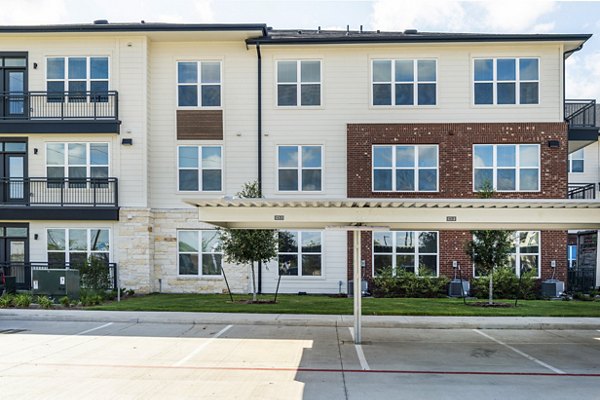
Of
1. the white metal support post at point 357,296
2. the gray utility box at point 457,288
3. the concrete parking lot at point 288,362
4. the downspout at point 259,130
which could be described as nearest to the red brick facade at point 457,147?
the gray utility box at point 457,288

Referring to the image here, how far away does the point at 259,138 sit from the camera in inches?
851

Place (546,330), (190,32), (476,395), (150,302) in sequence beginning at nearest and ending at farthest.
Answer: (476,395) → (546,330) → (150,302) → (190,32)

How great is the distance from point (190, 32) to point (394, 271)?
39.1 ft

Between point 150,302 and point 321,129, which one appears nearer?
point 150,302

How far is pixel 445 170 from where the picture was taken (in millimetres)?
21219

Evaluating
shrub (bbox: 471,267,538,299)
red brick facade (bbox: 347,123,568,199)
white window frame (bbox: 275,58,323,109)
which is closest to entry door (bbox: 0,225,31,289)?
white window frame (bbox: 275,58,323,109)

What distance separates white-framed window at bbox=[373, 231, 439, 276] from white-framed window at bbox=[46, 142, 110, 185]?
11.1 meters

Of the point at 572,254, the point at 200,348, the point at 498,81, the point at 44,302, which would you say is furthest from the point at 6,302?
the point at 572,254

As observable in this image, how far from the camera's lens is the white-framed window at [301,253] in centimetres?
2150

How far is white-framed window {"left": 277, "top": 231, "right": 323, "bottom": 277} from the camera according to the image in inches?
846

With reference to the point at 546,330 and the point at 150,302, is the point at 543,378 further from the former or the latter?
the point at 150,302

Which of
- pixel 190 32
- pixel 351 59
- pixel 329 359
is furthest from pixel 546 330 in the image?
pixel 190 32

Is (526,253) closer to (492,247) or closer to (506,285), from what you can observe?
(506,285)

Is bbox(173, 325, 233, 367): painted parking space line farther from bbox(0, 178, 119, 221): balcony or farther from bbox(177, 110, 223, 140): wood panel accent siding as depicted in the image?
bbox(177, 110, 223, 140): wood panel accent siding
